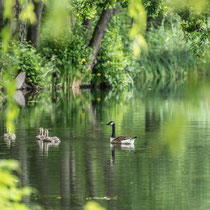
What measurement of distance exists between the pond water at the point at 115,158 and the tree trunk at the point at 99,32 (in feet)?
34.3

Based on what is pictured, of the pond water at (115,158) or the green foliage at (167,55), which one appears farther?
the green foliage at (167,55)

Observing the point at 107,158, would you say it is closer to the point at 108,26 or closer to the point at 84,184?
the point at 84,184

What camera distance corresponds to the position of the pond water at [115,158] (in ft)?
28.5

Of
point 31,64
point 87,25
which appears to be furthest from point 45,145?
point 87,25

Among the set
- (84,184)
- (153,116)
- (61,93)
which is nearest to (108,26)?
(61,93)

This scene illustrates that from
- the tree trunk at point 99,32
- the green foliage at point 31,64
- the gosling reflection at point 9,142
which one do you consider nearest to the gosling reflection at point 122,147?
the gosling reflection at point 9,142

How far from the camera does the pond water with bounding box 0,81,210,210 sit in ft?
28.5

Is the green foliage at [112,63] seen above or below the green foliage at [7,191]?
above

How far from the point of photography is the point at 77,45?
1304 inches

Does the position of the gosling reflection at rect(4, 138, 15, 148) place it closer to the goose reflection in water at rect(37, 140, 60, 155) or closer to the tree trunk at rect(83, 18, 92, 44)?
the goose reflection in water at rect(37, 140, 60, 155)

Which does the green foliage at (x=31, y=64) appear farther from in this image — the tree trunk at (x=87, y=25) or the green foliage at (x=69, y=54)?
the tree trunk at (x=87, y=25)

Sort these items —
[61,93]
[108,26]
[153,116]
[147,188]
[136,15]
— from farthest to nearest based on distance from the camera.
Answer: [108,26]
[61,93]
[153,116]
[147,188]
[136,15]

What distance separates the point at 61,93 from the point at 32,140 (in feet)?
54.2

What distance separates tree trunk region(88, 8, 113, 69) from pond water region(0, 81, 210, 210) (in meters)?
10.4
